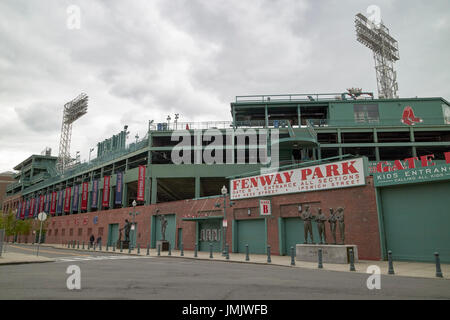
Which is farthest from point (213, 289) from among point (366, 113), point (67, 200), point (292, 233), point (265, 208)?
point (67, 200)

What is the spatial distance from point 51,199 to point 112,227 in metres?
32.5

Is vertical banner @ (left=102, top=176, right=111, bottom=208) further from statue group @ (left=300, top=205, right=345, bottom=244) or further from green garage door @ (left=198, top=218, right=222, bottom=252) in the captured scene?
statue group @ (left=300, top=205, right=345, bottom=244)

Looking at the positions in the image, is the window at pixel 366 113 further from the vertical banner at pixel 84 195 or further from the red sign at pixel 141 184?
the vertical banner at pixel 84 195

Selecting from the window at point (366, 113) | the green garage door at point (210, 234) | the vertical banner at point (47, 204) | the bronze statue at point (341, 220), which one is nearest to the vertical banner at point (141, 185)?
the green garage door at point (210, 234)

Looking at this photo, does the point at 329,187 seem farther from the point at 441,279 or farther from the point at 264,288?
the point at 264,288

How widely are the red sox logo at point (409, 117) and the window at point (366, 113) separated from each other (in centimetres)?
330

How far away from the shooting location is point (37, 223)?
243 feet

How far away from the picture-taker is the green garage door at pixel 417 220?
1841 centimetres

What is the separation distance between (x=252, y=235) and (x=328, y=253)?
32.2ft

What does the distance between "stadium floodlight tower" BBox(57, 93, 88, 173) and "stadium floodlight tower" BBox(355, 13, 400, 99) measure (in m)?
68.1

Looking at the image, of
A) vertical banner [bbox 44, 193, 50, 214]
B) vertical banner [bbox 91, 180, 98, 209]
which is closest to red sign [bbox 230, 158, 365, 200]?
vertical banner [bbox 91, 180, 98, 209]

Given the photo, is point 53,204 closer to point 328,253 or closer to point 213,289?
point 328,253

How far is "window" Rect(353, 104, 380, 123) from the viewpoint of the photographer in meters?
47.0
